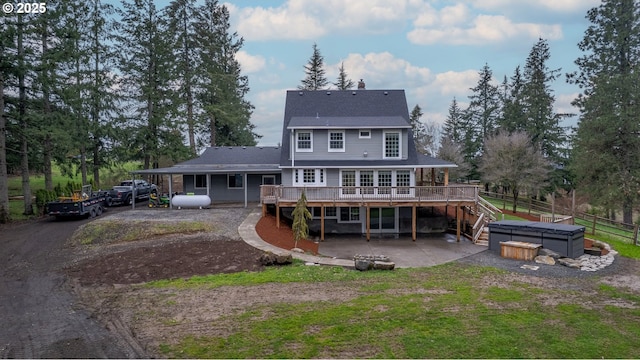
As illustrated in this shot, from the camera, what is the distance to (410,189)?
20.7 metres

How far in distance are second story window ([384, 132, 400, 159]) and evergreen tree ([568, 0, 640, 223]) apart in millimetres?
14603

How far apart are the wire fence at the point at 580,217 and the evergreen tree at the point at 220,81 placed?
2647 centimetres

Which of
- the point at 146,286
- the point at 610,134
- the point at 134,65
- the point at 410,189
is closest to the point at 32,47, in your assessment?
the point at 134,65

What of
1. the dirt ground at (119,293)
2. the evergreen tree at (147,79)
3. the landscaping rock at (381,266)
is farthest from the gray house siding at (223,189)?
the landscaping rock at (381,266)

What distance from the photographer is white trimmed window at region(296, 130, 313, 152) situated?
23078 millimetres

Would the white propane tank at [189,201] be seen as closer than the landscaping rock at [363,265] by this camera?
No

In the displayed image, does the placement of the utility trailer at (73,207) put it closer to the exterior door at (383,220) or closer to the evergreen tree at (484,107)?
the exterior door at (383,220)

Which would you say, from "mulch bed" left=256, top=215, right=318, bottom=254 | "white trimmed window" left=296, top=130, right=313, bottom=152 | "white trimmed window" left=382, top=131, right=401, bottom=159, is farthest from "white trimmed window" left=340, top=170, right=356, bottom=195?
"mulch bed" left=256, top=215, right=318, bottom=254

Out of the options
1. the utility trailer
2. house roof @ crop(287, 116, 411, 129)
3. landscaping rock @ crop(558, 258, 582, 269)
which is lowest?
landscaping rock @ crop(558, 258, 582, 269)

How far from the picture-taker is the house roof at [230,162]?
2428 cm

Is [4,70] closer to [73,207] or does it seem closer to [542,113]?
[73,207]

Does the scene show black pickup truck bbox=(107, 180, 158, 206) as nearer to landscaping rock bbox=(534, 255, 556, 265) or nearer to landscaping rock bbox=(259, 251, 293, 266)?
landscaping rock bbox=(259, 251, 293, 266)

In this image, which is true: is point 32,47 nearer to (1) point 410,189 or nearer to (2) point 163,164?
(2) point 163,164

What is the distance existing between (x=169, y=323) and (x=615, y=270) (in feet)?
49.5
